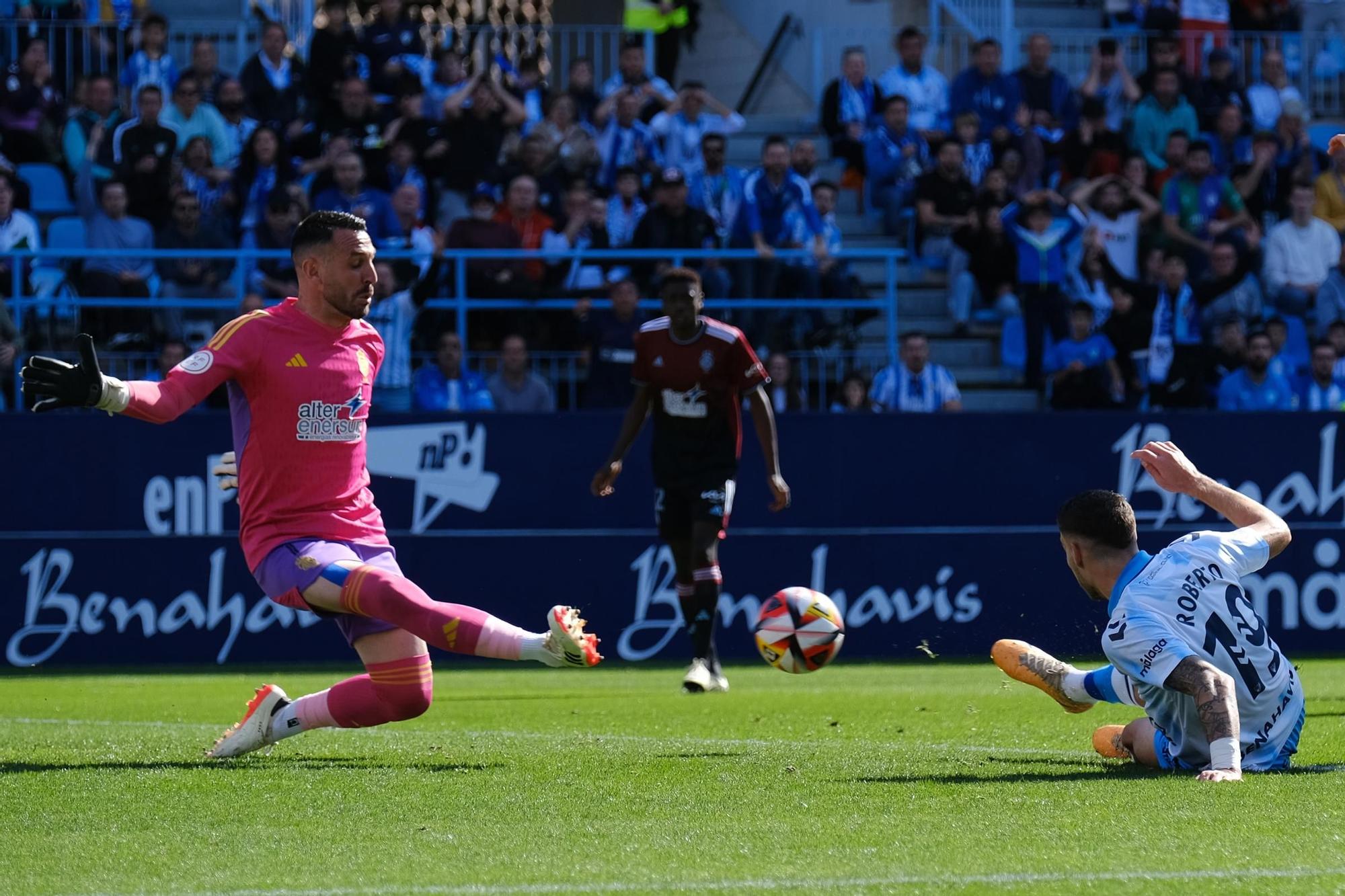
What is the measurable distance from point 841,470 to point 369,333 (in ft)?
26.2

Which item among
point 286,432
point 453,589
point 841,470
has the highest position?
point 286,432

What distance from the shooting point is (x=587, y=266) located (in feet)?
55.4

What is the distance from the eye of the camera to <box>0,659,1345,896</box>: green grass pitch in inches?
181

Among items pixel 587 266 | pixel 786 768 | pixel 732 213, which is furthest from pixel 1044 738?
pixel 732 213

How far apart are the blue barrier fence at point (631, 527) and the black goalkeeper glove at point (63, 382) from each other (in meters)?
8.02

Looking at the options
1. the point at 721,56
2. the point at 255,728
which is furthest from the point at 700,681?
the point at 721,56

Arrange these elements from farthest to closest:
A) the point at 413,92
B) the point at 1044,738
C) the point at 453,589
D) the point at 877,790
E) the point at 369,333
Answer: the point at 413,92, the point at 453,589, the point at 1044,738, the point at 369,333, the point at 877,790

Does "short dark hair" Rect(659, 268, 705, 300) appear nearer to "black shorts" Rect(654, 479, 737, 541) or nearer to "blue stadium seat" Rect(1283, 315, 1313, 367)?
"black shorts" Rect(654, 479, 737, 541)

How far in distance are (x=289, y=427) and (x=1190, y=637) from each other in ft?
10.7

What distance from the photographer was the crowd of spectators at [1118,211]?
17.2m

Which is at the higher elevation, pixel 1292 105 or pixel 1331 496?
pixel 1292 105

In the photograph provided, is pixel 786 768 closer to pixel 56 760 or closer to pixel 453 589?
pixel 56 760

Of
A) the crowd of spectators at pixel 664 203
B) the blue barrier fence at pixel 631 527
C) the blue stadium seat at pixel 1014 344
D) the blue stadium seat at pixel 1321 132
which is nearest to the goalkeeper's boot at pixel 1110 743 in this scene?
the blue barrier fence at pixel 631 527

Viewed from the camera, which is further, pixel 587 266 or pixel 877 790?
pixel 587 266
